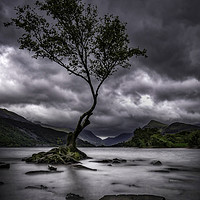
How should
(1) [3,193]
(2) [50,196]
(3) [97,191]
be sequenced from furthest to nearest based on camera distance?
(3) [97,191] → (1) [3,193] → (2) [50,196]

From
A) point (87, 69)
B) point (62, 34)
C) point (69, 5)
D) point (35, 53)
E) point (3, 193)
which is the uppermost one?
point (69, 5)

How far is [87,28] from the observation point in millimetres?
27469

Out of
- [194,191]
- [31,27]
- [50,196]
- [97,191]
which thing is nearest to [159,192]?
[194,191]

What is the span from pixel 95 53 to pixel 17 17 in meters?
11.8

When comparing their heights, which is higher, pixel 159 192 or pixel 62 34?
pixel 62 34

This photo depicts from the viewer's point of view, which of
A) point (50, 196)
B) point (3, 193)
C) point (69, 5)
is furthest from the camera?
point (69, 5)

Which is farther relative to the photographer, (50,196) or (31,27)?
(31,27)

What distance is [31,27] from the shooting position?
27406 millimetres

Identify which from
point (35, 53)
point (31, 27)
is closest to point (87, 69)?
point (35, 53)

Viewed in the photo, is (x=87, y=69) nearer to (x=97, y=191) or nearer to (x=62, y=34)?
(x=62, y=34)

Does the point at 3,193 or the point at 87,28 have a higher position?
the point at 87,28

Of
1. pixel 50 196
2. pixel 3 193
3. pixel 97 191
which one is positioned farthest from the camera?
pixel 97 191

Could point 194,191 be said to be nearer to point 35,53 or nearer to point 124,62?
point 124,62

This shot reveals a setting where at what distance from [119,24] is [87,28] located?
467 centimetres
